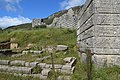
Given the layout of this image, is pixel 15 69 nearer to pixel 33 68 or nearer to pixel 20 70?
pixel 20 70

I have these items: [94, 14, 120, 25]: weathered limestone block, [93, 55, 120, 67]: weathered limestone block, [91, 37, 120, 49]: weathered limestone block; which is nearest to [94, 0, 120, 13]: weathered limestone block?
[94, 14, 120, 25]: weathered limestone block

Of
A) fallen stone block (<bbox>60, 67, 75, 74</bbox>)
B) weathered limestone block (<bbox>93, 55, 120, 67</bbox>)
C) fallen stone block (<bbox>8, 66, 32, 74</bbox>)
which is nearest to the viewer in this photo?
weathered limestone block (<bbox>93, 55, 120, 67</bbox>)

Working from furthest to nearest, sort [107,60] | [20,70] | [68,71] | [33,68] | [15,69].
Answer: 1. [15,69]
2. [20,70]
3. [33,68]
4. [68,71]
5. [107,60]

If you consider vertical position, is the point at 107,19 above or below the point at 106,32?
above

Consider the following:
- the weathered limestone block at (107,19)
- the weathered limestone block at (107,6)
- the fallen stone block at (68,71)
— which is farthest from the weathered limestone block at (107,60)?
the fallen stone block at (68,71)

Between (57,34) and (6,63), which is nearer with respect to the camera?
(6,63)

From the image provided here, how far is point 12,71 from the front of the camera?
7352 mm

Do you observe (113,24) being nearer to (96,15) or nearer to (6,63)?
(96,15)

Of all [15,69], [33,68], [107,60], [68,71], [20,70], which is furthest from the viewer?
[15,69]

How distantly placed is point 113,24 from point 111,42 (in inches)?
19.4

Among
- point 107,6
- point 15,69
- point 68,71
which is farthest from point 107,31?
point 15,69

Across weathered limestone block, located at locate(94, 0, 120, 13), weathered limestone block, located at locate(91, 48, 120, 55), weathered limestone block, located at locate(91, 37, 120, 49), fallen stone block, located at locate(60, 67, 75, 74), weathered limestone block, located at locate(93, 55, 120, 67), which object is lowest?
fallen stone block, located at locate(60, 67, 75, 74)

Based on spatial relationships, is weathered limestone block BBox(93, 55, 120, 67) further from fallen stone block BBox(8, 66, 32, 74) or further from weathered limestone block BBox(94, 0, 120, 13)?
fallen stone block BBox(8, 66, 32, 74)

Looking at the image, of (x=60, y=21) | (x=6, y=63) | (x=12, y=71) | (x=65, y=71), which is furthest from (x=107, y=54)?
(x=60, y=21)
